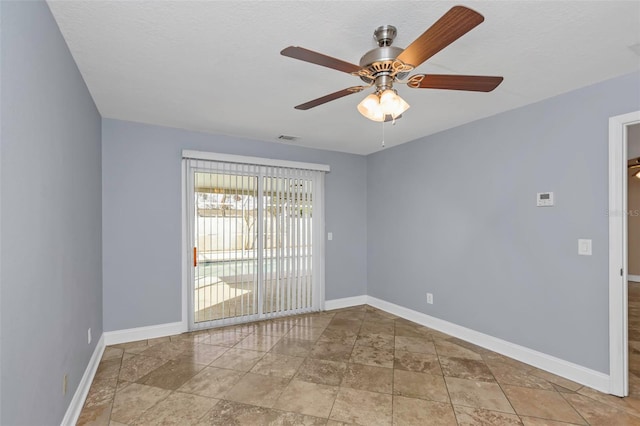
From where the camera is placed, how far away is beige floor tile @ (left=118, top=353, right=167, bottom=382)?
2.74 metres

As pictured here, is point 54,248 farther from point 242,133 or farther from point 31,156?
point 242,133

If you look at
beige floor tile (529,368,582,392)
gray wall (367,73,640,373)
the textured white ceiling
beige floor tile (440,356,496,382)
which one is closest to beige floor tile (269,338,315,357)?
beige floor tile (440,356,496,382)

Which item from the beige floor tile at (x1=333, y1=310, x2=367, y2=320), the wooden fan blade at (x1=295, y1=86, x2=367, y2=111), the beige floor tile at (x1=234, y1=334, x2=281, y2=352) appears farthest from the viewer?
the beige floor tile at (x1=333, y1=310, x2=367, y2=320)

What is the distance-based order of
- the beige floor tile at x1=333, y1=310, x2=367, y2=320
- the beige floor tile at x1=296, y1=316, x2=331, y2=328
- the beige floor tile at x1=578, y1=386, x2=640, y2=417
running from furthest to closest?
the beige floor tile at x1=333, y1=310, x2=367, y2=320
the beige floor tile at x1=296, y1=316, x2=331, y2=328
the beige floor tile at x1=578, y1=386, x2=640, y2=417

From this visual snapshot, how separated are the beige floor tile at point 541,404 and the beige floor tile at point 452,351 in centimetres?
59

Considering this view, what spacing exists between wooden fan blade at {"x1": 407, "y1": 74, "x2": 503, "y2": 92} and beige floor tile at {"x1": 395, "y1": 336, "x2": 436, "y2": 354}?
2.61 m

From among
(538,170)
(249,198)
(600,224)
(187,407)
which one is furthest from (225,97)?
(600,224)

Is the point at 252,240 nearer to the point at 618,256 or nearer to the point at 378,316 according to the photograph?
the point at 378,316

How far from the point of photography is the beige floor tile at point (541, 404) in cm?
218

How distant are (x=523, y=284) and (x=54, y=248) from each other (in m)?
3.74

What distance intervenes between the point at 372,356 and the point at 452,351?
856mm

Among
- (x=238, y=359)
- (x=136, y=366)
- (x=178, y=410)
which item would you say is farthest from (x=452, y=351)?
(x=136, y=366)

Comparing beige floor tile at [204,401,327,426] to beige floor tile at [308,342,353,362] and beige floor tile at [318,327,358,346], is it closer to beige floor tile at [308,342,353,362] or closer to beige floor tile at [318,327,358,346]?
beige floor tile at [308,342,353,362]

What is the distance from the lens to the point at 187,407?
2291mm
